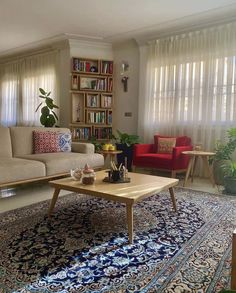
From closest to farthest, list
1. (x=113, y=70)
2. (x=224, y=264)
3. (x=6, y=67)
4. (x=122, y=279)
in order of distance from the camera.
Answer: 1. (x=122, y=279)
2. (x=224, y=264)
3. (x=113, y=70)
4. (x=6, y=67)

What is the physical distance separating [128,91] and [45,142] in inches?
92.1

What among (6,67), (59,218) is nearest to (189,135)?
(59,218)

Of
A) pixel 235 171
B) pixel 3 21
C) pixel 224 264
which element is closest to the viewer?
pixel 224 264

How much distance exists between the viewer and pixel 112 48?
5.73 metres

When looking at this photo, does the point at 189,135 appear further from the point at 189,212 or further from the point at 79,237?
the point at 79,237

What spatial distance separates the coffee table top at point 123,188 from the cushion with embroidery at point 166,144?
1871 mm

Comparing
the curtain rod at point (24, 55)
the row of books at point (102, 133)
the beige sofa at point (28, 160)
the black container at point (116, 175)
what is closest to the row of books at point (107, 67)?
the curtain rod at point (24, 55)

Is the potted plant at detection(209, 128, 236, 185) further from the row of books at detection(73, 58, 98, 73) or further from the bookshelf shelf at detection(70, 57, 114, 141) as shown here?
the row of books at detection(73, 58, 98, 73)

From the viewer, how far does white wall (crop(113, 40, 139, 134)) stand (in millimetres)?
5438

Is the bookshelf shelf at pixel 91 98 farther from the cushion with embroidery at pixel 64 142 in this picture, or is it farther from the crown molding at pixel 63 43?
the cushion with embroidery at pixel 64 142

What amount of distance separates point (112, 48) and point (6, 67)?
3.18 m

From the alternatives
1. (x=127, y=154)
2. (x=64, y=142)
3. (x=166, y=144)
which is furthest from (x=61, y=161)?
(x=166, y=144)

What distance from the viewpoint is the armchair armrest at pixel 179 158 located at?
3998mm

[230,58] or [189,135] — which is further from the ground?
[230,58]
